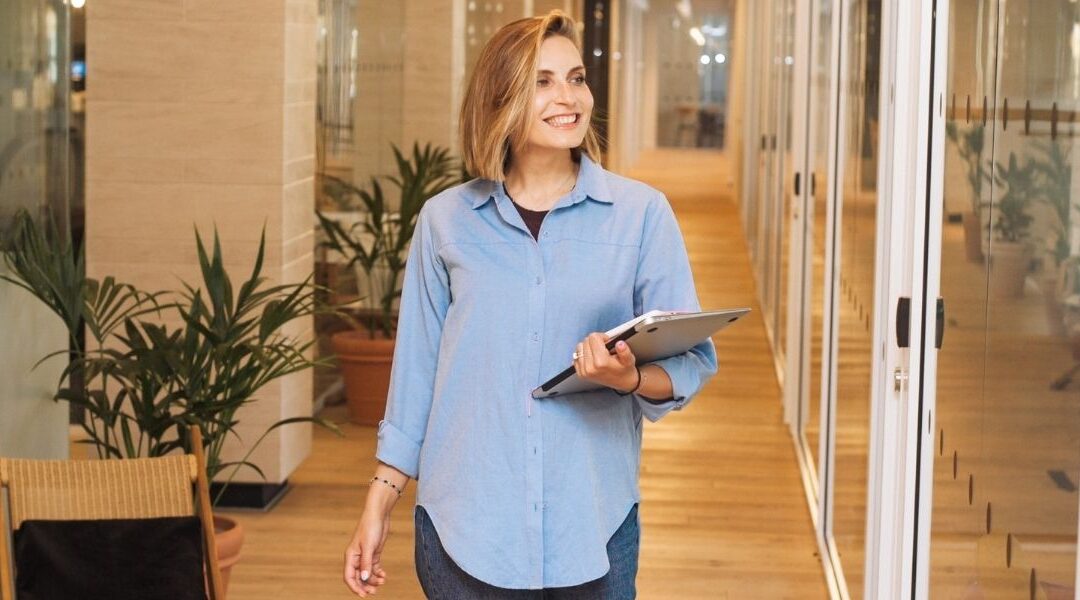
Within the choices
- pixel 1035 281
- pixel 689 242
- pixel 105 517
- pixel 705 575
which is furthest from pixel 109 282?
pixel 689 242

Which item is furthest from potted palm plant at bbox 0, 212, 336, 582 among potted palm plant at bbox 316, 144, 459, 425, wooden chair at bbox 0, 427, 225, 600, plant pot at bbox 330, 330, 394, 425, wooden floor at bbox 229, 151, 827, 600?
plant pot at bbox 330, 330, 394, 425

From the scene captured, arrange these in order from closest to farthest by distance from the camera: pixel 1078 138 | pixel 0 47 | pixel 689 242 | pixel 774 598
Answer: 1. pixel 1078 138
2. pixel 0 47
3. pixel 774 598
4. pixel 689 242

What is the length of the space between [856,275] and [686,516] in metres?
1.64

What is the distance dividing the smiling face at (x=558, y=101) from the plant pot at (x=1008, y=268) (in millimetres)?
620

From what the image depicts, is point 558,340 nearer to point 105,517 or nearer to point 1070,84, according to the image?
point 1070,84

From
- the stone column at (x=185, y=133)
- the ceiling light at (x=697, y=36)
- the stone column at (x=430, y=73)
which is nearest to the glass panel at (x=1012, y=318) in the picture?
the stone column at (x=185, y=133)

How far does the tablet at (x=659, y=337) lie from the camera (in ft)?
6.23

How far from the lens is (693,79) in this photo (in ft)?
91.4

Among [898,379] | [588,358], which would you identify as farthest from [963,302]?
[588,358]

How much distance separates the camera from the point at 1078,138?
1.74 metres

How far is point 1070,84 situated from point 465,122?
0.83 m

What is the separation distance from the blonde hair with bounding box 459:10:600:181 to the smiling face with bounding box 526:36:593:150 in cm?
2

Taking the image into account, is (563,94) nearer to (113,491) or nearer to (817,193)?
(113,491)

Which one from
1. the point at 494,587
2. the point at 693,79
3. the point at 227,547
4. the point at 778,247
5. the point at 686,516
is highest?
the point at 693,79
